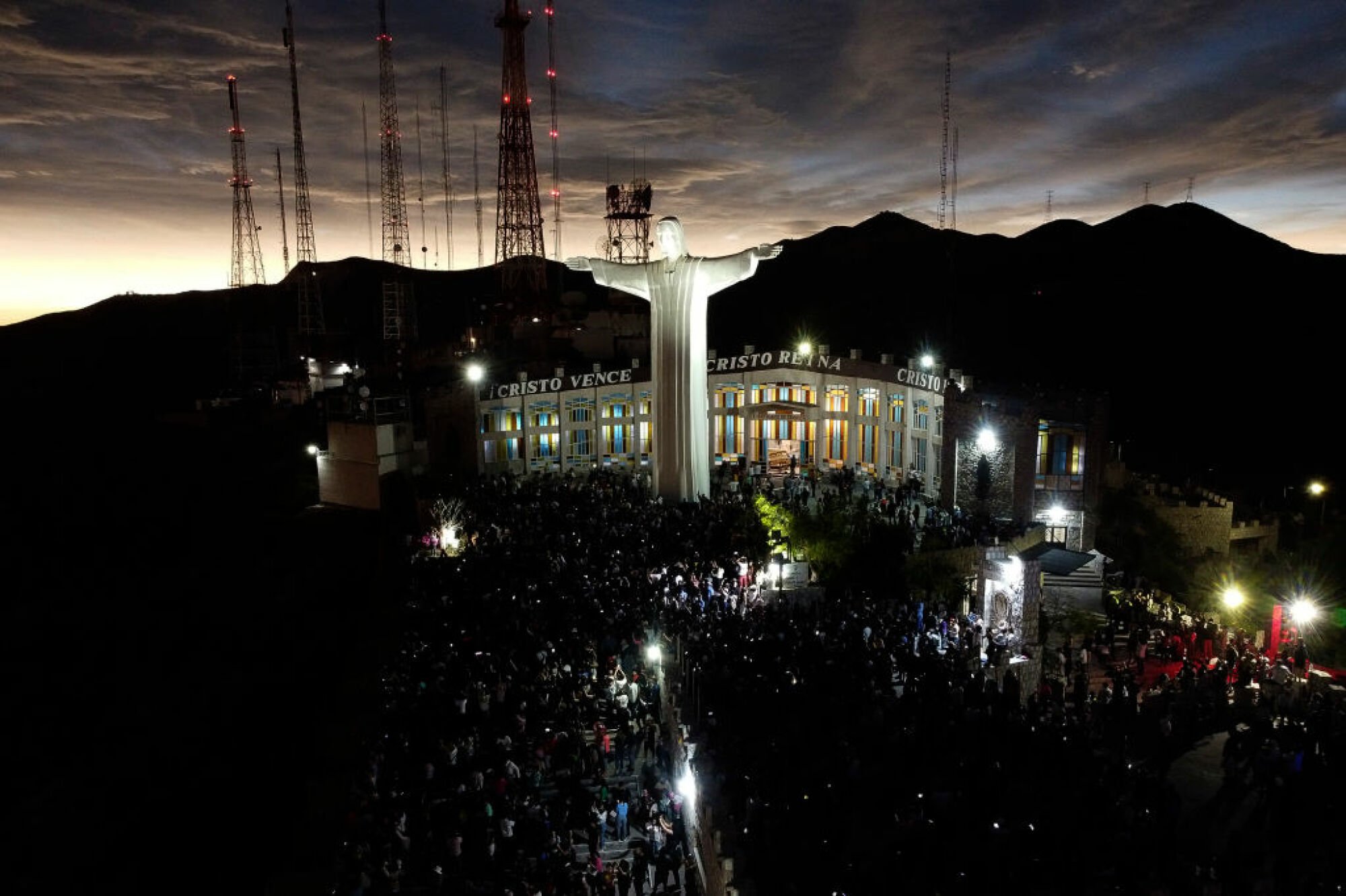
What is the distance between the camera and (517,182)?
158 ft

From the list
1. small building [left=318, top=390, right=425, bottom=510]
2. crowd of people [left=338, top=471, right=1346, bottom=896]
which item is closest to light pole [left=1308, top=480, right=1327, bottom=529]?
crowd of people [left=338, top=471, right=1346, bottom=896]

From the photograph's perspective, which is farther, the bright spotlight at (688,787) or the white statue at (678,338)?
the white statue at (678,338)

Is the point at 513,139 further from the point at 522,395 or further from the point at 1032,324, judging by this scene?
the point at 1032,324

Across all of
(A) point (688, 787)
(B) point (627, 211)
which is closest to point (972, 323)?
(B) point (627, 211)

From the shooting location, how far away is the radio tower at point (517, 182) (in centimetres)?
4391

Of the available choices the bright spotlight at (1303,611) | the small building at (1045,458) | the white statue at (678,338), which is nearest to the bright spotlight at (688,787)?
the white statue at (678,338)

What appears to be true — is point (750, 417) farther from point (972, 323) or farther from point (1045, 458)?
point (972, 323)

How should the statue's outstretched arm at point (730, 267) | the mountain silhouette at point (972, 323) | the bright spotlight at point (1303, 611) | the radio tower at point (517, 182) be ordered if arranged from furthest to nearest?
the mountain silhouette at point (972, 323)
the radio tower at point (517, 182)
the statue's outstretched arm at point (730, 267)
the bright spotlight at point (1303, 611)

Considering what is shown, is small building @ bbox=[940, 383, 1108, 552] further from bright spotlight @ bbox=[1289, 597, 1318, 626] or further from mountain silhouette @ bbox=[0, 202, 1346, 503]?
mountain silhouette @ bbox=[0, 202, 1346, 503]

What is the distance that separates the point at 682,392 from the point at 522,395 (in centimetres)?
795

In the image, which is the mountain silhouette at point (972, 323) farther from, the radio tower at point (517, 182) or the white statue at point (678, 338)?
the white statue at point (678, 338)

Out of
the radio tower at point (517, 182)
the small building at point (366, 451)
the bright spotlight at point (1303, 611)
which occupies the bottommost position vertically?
the bright spotlight at point (1303, 611)

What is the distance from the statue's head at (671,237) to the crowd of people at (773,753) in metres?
11.2

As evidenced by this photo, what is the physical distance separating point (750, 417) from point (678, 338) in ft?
27.5
